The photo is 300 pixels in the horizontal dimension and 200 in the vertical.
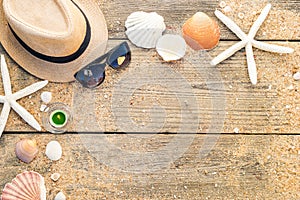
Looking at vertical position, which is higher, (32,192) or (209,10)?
(209,10)

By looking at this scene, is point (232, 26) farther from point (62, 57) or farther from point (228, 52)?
point (62, 57)

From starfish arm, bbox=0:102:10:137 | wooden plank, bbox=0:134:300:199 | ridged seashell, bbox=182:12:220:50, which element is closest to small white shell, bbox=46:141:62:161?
wooden plank, bbox=0:134:300:199

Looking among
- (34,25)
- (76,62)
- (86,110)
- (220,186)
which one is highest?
(34,25)

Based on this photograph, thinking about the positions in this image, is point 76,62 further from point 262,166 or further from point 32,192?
point 262,166

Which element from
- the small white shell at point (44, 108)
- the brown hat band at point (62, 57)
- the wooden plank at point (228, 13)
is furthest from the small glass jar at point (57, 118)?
the wooden plank at point (228, 13)

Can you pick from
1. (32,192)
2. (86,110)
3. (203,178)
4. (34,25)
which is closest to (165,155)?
(203,178)

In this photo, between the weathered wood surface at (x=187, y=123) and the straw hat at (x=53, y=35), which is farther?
the weathered wood surface at (x=187, y=123)

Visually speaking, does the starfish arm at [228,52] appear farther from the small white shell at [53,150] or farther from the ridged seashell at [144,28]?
the small white shell at [53,150]
